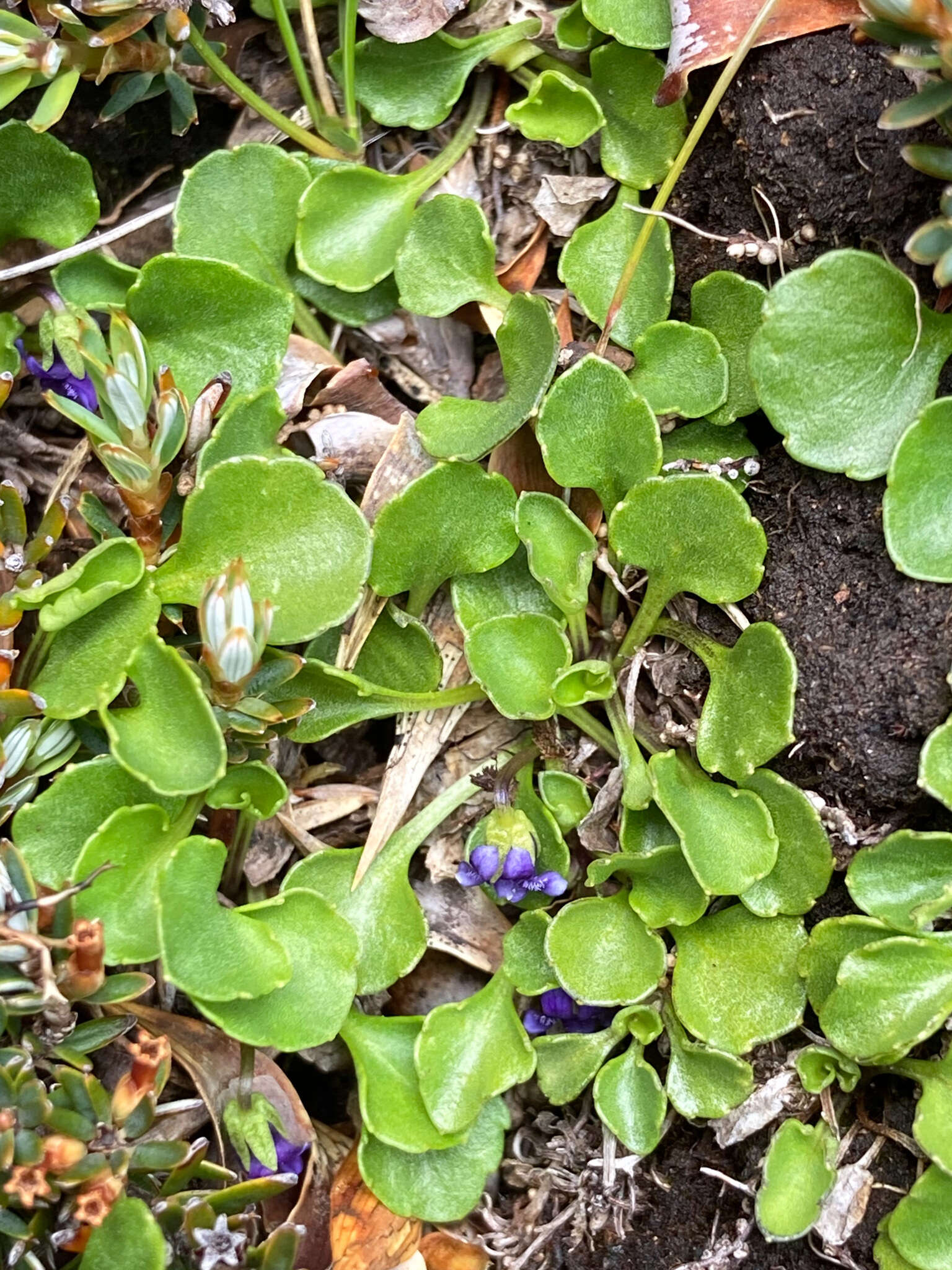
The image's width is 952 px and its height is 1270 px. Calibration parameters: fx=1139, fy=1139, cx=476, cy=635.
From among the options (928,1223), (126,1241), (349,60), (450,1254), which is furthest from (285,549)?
(928,1223)

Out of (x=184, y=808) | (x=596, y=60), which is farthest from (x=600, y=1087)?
(x=596, y=60)

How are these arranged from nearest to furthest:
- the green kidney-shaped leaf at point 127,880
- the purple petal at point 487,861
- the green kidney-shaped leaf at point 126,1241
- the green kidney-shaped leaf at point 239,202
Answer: the green kidney-shaped leaf at point 126,1241 → the green kidney-shaped leaf at point 127,880 → the purple petal at point 487,861 → the green kidney-shaped leaf at point 239,202

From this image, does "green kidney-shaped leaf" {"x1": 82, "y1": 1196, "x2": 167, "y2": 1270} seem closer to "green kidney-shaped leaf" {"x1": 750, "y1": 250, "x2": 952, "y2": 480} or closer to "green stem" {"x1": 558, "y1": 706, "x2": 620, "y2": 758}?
"green stem" {"x1": 558, "y1": 706, "x2": 620, "y2": 758}

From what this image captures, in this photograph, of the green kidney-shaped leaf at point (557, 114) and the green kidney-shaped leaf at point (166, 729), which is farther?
the green kidney-shaped leaf at point (557, 114)

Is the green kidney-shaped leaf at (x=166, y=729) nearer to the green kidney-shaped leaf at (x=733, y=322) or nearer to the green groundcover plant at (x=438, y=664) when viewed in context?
the green groundcover plant at (x=438, y=664)

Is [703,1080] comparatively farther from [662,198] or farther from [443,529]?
[662,198]

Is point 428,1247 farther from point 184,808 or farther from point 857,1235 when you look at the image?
→ point 184,808

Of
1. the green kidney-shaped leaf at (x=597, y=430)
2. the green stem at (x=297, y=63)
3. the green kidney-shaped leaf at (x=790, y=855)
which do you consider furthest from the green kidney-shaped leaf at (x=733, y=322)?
the green stem at (x=297, y=63)
